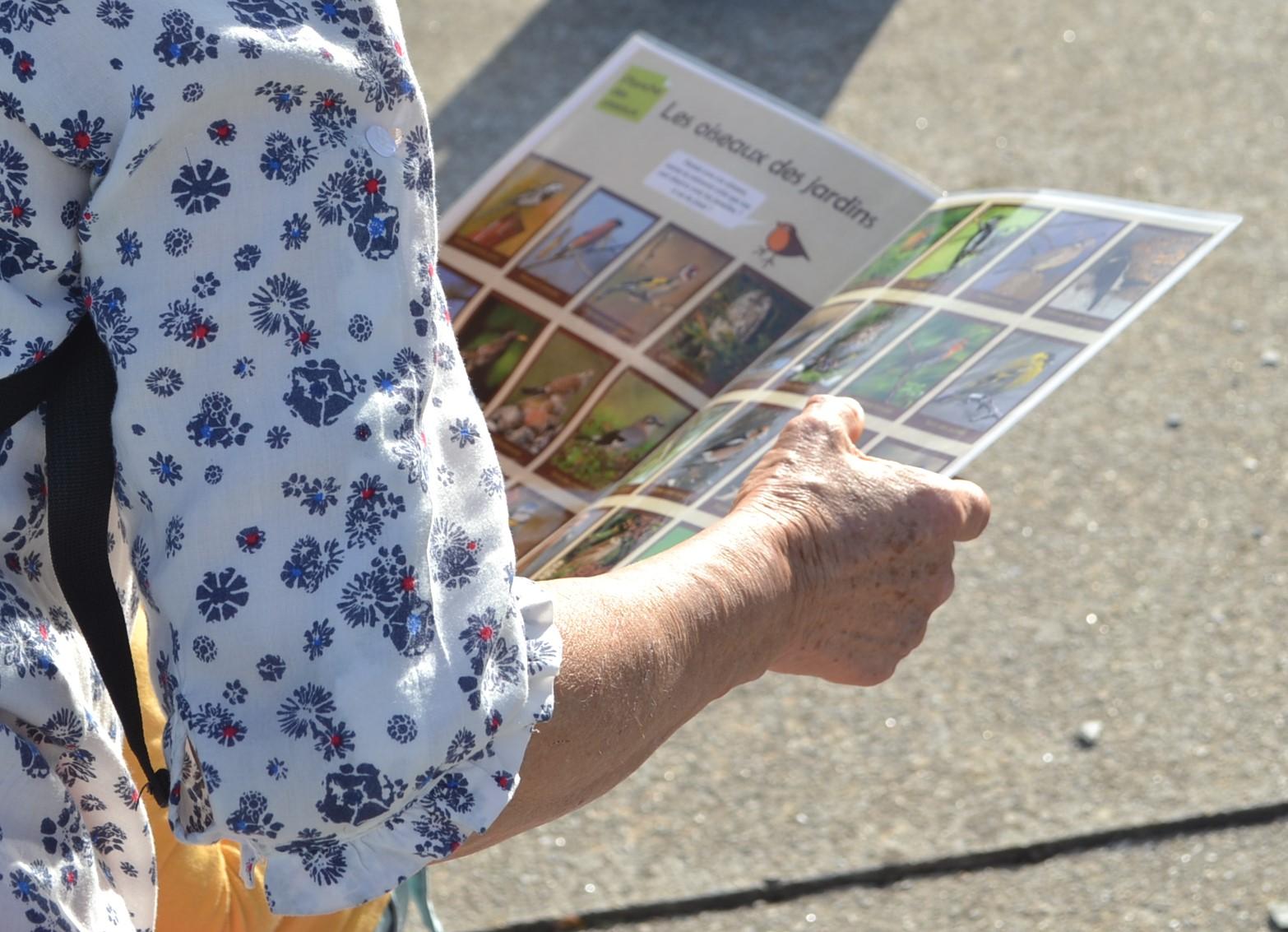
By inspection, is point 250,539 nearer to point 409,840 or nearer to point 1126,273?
point 409,840

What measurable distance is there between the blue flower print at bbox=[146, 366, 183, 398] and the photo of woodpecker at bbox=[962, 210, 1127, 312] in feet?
2.30

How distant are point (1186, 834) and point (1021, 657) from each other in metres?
0.32

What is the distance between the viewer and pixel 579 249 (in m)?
1.34

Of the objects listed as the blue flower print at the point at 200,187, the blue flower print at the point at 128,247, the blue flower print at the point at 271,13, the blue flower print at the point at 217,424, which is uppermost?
the blue flower print at the point at 271,13

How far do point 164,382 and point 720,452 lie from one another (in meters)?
0.57

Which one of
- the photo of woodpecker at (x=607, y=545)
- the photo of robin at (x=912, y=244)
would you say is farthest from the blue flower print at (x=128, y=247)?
the photo of robin at (x=912, y=244)

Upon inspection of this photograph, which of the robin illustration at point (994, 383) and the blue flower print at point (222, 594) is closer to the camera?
the blue flower print at point (222, 594)

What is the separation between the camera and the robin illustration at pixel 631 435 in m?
1.26

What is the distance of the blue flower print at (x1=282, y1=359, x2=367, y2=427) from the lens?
681 mm

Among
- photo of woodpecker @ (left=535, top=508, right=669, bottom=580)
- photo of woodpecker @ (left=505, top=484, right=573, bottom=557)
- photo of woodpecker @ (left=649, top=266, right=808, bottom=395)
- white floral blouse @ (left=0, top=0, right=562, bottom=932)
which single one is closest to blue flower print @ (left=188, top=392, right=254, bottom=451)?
white floral blouse @ (left=0, top=0, right=562, bottom=932)

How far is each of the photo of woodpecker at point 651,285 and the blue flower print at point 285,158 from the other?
0.63 meters

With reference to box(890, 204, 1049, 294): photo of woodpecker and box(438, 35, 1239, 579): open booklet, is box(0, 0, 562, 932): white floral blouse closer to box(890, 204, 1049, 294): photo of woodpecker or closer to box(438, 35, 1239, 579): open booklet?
box(438, 35, 1239, 579): open booklet

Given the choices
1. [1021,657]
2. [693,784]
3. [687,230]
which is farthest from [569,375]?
[1021,657]

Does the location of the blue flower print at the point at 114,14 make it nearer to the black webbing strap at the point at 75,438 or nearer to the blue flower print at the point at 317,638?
the black webbing strap at the point at 75,438
